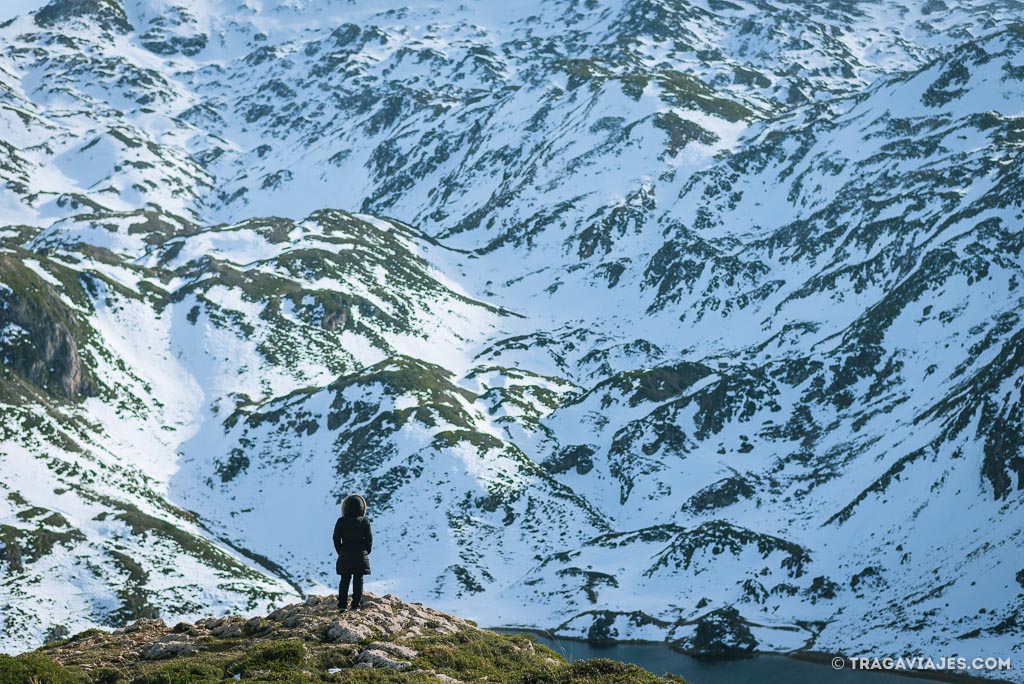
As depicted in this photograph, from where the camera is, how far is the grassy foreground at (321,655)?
856 inches

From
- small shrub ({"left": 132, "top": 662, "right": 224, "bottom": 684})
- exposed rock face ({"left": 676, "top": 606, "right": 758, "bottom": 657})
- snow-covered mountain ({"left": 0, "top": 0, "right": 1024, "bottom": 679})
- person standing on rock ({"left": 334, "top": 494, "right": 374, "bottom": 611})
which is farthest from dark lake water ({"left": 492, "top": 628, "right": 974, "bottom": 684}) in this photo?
small shrub ({"left": 132, "top": 662, "right": 224, "bottom": 684})

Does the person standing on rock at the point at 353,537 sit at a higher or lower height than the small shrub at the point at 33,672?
higher

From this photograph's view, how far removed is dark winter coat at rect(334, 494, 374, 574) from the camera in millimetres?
25547

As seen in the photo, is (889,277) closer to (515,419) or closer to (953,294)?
(953,294)

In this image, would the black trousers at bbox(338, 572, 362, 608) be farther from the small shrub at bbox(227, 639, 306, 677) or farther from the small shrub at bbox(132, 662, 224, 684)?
the small shrub at bbox(132, 662, 224, 684)

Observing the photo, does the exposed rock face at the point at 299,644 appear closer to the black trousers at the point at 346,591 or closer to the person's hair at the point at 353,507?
the black trousers at the point at 346,591

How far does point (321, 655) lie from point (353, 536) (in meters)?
3.28

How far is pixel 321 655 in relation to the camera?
914 inches

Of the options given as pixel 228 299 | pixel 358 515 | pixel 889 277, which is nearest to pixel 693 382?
pixel 889 277

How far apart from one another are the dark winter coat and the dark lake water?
5451cm

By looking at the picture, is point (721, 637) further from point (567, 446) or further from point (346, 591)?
point (346, 591)

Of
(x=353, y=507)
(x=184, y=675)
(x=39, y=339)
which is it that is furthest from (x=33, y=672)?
(x=39, y=339)

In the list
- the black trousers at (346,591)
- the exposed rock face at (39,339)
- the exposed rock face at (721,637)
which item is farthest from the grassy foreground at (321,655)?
the exposed rock face at (39,339)

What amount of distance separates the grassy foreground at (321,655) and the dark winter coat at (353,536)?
1467 millimetres
